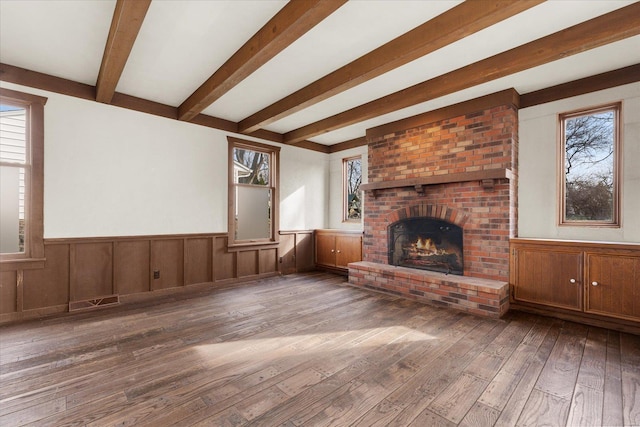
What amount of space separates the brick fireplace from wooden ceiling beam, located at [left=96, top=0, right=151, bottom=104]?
3.57 metres

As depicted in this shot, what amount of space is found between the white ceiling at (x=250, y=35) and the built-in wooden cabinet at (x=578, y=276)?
189 cm

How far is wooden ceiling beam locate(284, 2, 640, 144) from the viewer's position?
222 cm

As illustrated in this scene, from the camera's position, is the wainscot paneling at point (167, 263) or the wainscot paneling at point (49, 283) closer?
the wainscot paneling at point (49, 283)

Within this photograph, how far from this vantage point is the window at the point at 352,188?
19.6 ft

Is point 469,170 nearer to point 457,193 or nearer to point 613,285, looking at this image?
point 457,193

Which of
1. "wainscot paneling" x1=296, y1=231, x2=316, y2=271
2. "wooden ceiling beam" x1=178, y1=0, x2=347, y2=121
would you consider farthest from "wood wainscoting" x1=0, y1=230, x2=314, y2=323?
"wooden ceiling beam" x1=178, y1=0, x2=347, y2=121

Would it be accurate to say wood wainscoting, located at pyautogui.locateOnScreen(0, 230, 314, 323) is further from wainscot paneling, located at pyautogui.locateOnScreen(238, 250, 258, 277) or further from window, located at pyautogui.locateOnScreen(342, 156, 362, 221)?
window, located at pyautogui.locateOnScreen(342, 156, 362, 221)

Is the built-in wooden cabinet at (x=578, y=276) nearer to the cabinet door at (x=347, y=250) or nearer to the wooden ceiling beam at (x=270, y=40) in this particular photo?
the cabinet door at (x=347, y=250)

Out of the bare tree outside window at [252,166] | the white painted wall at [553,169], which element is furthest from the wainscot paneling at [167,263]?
the white painted wall at [553,169]

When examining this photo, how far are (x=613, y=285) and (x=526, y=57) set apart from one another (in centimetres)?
237

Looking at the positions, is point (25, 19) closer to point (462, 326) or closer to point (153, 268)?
point (153, 268)

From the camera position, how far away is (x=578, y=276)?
10.1 ft

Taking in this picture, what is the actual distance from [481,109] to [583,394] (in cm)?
318

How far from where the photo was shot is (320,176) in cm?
627
